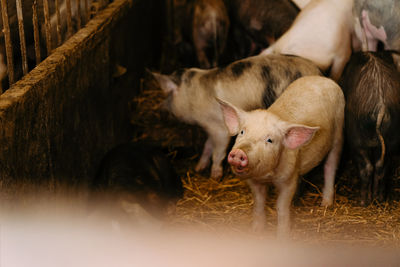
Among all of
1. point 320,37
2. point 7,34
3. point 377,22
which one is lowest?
point 320,37

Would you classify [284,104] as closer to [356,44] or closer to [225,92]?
[225,92]

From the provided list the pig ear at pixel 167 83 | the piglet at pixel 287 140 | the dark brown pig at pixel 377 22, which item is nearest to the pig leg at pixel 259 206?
the piglet at pixel 287 140

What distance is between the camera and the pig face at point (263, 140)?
2.67 m

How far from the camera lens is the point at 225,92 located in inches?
156

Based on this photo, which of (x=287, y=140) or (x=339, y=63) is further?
(x=339, y=63)

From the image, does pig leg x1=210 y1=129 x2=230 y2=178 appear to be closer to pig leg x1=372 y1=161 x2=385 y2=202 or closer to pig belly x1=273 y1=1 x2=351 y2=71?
pig belly x1=273 y1=1 x2=351 y2=71

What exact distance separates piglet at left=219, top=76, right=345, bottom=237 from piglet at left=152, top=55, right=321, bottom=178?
35 centimetres

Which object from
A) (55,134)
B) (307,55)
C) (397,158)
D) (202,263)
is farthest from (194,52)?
(202,263)

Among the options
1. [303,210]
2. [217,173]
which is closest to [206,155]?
[217,173]

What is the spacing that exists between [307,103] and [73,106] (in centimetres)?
140

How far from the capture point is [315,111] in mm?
3311

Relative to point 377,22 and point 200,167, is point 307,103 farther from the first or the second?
point 200,167

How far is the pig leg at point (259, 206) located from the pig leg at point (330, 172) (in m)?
0.55

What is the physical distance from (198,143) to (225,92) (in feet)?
2.96
